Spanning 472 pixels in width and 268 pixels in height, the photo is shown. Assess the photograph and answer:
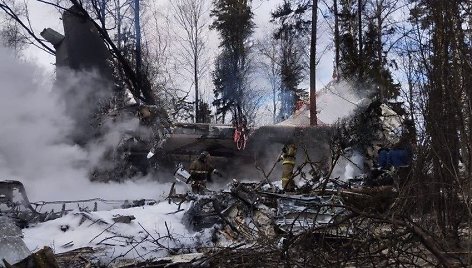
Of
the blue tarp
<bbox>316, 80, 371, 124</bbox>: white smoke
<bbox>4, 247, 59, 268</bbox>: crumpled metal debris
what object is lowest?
<bbox>4, 247, 59, 268</bbox>: crumpled metal debris

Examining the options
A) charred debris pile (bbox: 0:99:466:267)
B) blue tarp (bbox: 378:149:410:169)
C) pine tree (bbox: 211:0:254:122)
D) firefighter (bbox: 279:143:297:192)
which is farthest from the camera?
pine tree (bbox: 211:0:254:122)

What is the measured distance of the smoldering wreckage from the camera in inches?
172

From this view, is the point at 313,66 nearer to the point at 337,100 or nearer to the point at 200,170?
the point at 337,100

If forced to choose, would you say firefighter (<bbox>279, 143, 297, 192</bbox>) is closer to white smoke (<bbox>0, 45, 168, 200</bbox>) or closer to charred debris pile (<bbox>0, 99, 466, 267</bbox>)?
charred debris pile (<bbox>0, 99, 466, 267</bbox>)

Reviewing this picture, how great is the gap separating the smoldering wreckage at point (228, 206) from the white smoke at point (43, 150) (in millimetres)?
531

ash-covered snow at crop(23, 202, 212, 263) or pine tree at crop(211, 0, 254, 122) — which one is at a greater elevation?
pine tree at crop(211, 0, 254, 122)

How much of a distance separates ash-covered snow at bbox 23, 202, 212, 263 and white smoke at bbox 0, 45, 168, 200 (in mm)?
5819

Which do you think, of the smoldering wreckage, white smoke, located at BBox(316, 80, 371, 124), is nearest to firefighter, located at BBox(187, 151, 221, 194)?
the smoldering wreckage

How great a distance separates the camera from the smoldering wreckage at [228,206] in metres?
4.36

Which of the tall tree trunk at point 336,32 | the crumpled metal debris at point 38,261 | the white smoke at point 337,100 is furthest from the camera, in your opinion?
the tall tree trunk at point 336,32

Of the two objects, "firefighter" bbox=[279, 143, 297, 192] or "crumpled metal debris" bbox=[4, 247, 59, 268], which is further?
"firefighter" bbox=[279, 143, 297, 192]

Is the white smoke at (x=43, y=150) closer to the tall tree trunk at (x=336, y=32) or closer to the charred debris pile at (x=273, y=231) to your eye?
the charred debris pile at (x=273, y=231)

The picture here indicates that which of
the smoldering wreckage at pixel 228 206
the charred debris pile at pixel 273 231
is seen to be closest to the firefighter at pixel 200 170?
the smoldering wreckage at pixel 228 206

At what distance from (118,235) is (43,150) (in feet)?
25.8
